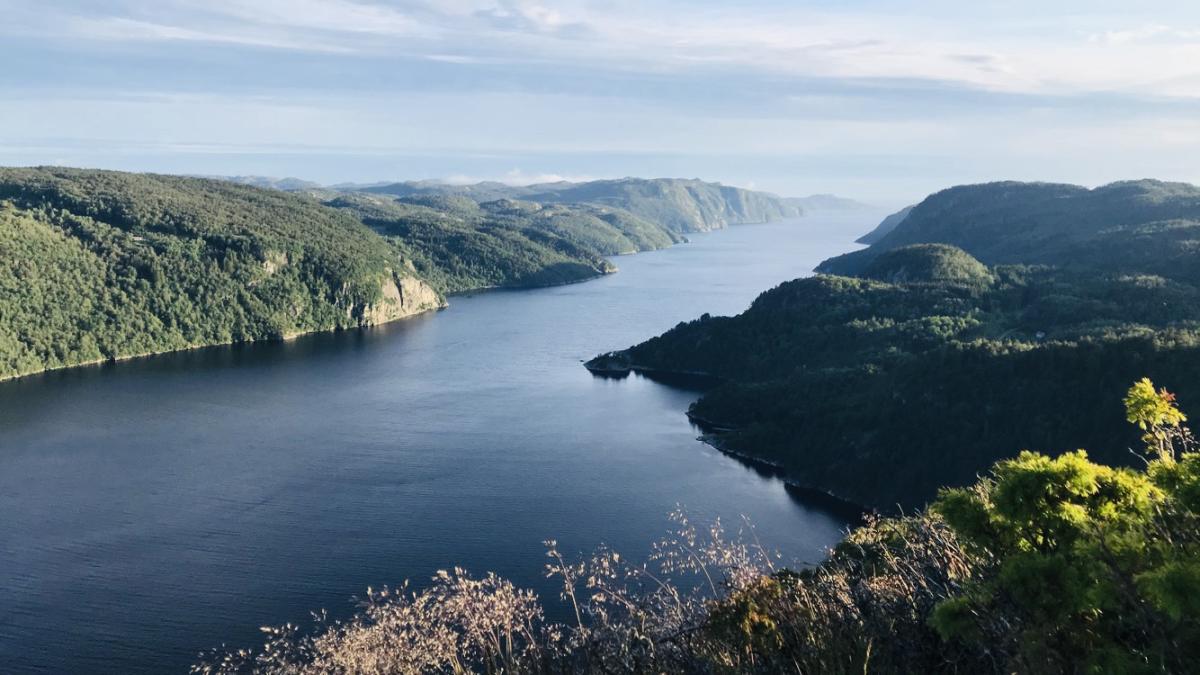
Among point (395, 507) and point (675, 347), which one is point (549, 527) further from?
point (675, 347)

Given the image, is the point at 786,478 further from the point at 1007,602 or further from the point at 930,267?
the point at 930,267

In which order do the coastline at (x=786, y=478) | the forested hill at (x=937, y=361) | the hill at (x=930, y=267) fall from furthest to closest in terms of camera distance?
1. the hill at (x=930, y=267)
2. the forested hill at (x=937, y=361)
3. the coastline at (x=786, y=478)

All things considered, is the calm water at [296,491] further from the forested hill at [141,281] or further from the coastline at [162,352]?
the forested hill at [141,281]

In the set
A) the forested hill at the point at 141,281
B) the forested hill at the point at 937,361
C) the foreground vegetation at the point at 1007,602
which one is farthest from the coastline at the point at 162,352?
the foreground vegetation at the point at 1007,602

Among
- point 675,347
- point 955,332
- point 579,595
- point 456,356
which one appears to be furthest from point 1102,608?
point 456,356

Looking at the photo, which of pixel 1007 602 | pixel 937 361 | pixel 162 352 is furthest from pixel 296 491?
pixel 162 352
